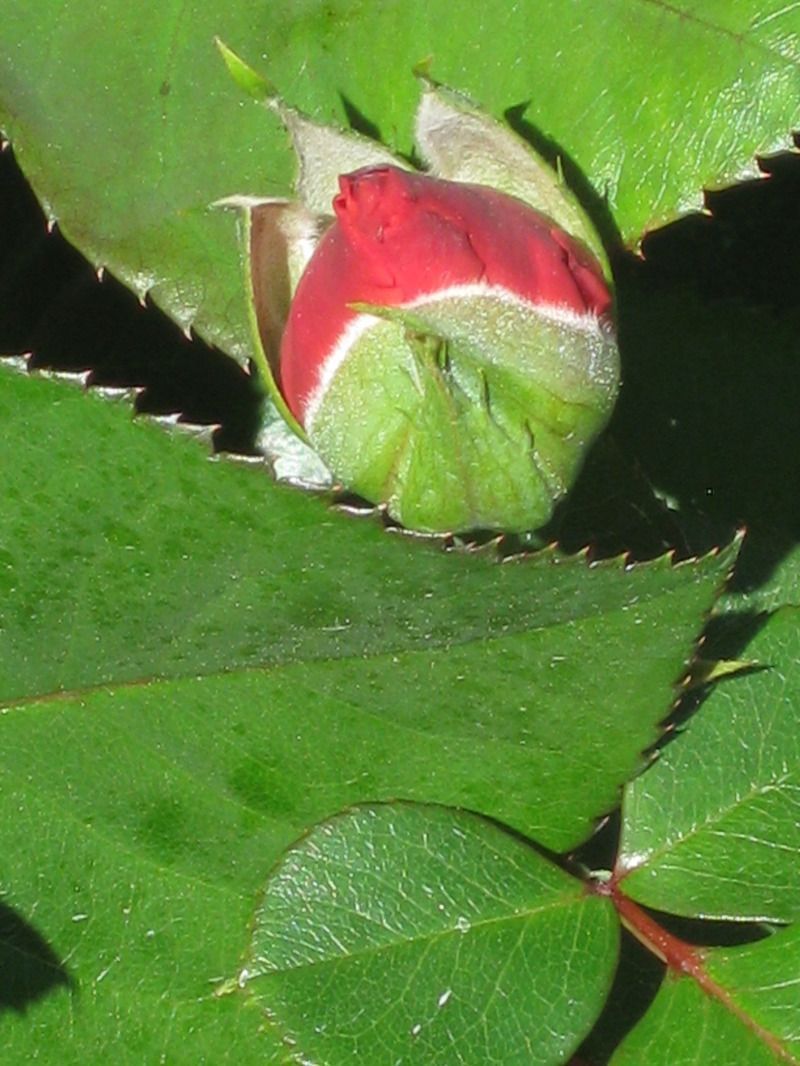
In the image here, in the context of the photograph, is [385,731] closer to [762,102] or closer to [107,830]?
[107,830]

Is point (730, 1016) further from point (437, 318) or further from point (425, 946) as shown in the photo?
point (437, 318)

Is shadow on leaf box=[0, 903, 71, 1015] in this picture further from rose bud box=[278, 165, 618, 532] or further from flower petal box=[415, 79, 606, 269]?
flower petal box=[415, 79, 606, 269]

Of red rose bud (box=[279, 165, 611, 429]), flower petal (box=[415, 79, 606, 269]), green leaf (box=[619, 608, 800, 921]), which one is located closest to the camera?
red rose bud (box=[279, 165, 611, 429])

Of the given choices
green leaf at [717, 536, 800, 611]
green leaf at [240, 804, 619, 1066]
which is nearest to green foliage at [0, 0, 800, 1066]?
green leaf at [240, 804, 619, 1066]

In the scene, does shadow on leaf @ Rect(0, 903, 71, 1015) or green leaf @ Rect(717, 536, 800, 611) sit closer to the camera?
shadow on leaf @ Rect(0, 903, 71, 1015)

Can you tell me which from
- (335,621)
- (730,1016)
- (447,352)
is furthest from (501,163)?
(730,1016)
